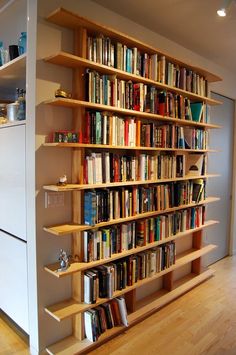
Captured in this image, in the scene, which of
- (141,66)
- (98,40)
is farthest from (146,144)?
(98,40)

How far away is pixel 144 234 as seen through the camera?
2.42 metres

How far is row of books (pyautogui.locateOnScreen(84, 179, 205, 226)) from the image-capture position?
1979 millimetres

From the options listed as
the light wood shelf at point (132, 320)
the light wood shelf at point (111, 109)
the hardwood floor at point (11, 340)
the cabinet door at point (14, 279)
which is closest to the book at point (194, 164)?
the light wood shelf at point (111, 109)

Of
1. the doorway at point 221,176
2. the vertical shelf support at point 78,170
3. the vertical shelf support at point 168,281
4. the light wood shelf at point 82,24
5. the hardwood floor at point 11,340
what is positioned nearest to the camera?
the light wood shelf at point 82,24

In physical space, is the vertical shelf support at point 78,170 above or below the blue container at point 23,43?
below

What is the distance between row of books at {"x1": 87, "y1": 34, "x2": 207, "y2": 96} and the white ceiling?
0.30m

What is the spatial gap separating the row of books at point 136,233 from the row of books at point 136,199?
0.10 m

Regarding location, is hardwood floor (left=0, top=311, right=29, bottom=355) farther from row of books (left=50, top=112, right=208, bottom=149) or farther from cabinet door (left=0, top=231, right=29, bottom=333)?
row of books (left=50, top=112, right=208, bottom=149)

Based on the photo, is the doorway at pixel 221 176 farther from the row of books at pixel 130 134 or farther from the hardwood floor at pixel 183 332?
the hardwood floor at pixel 183 332

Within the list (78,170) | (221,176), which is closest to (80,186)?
(78,170)

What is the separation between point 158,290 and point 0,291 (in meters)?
1.51

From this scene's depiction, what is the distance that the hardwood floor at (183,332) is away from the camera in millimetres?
2062

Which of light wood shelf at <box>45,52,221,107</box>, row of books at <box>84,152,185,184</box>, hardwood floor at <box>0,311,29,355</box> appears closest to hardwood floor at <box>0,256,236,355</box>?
hardwood floor at <box>0,311,29,355</box>

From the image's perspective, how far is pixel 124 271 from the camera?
7.38 feet
